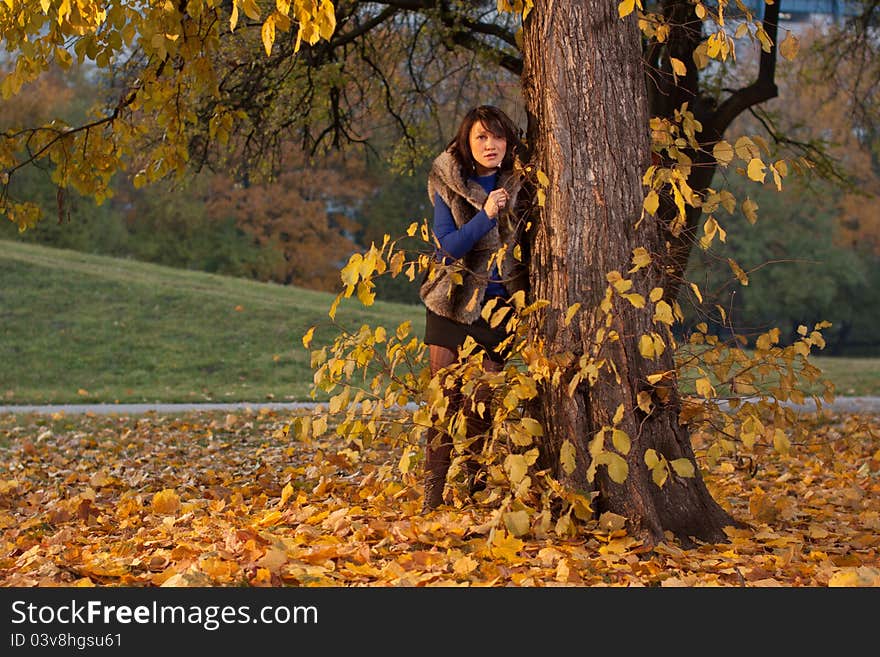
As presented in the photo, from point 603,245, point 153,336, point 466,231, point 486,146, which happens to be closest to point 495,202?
point 466,231

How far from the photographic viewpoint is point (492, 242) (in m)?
4.82

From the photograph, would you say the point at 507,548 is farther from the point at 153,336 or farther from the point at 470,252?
the point at 153,336

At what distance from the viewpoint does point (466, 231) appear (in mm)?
4637

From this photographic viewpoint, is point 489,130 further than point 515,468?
Yes

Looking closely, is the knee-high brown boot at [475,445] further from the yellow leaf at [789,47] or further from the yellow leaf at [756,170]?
the yellow leaf at [789,47]

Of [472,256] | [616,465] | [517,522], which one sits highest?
[472,256]

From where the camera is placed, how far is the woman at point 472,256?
4.77 metres

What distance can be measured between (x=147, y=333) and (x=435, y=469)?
1394 centimetres

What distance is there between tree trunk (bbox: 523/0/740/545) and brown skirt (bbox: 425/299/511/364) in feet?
1.09

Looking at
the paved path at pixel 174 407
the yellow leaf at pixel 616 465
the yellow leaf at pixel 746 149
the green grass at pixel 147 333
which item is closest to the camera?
the yellow leaf at pixel 616 465

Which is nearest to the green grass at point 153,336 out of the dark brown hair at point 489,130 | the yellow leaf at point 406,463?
the dark brown hair at point 489,130

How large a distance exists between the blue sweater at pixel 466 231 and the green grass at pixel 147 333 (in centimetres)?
817

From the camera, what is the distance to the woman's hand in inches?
180

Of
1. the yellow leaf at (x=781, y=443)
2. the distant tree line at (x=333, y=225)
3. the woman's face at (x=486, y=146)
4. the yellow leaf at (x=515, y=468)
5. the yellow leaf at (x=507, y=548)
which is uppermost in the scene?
the distant tree line at (x=333, y=225)
